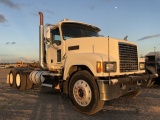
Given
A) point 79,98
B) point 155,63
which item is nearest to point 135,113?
point 79,98

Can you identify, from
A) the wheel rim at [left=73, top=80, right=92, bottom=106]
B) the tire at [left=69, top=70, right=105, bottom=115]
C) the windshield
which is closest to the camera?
the tire at [left=69, top=70, right=105, bottom=115]

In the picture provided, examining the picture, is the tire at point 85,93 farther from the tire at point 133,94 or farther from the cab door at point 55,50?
the tire at point 133,94

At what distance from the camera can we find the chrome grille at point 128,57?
7.21 meters

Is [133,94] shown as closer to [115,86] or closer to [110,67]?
[115,86]

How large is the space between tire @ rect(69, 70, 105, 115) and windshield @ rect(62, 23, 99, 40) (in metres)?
2.11

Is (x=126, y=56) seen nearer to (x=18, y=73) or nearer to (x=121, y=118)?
(x=121, y=118)

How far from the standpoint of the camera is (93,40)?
7543mm

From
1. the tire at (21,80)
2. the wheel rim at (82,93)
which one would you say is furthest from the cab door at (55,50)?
the tire at (21,80)

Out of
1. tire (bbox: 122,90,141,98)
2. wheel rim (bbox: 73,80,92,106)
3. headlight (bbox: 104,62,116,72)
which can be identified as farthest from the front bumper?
tire (bbox: 122,90,141,98)

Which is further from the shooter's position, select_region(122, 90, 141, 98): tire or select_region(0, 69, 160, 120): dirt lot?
select_region(122, 90, 141, 98): tire

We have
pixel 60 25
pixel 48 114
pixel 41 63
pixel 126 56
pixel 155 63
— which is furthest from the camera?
pixel 155 63

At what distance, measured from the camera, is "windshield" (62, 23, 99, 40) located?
869cm

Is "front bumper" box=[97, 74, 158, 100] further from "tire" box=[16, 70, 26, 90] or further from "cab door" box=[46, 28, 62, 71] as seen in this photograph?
"tire" box=[16, 70, 26, 90]

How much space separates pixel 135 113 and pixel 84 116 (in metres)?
1.47
